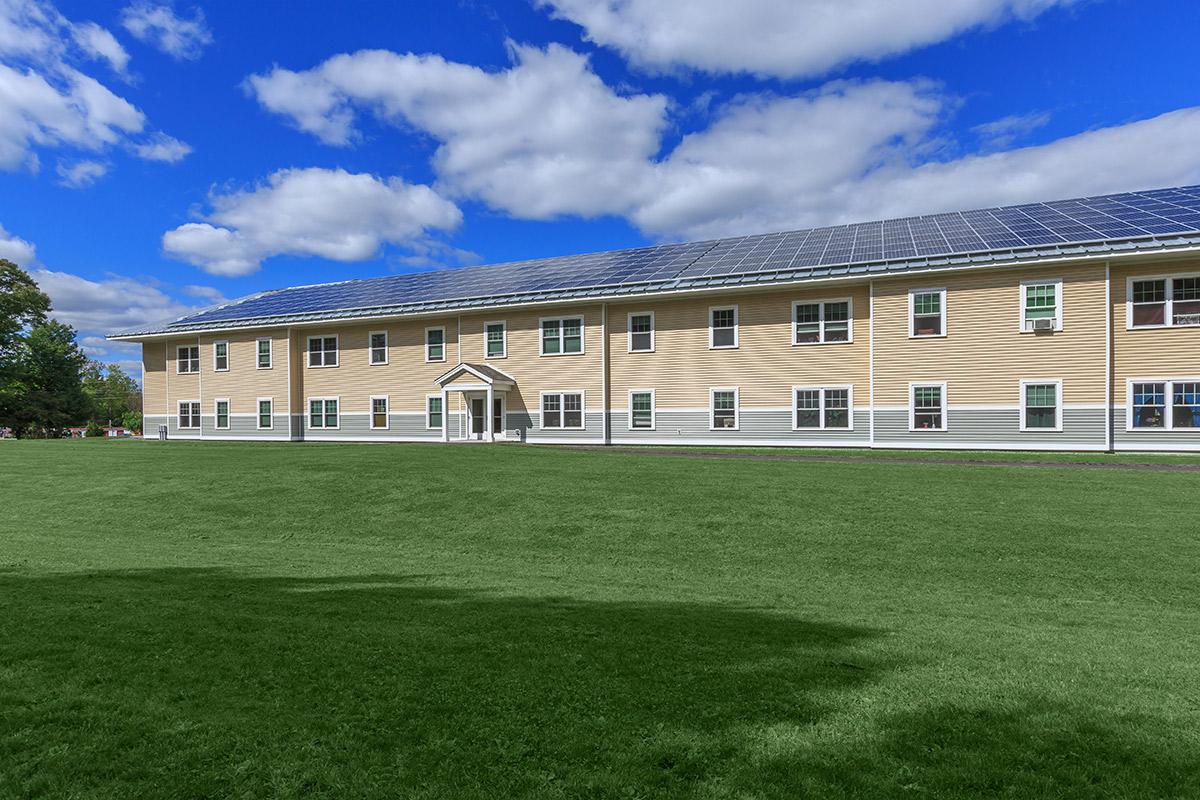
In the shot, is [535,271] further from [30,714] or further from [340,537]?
[30,714]

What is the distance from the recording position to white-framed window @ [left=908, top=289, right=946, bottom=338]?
23312 mm

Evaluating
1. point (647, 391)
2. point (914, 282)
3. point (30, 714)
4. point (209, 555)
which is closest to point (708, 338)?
point (647, 391)

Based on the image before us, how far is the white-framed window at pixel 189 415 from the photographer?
1462 inches

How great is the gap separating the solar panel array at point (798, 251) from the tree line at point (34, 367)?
23.7 metres

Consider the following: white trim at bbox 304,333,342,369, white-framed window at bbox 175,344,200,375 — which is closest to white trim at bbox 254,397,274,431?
white trim at bbox 304,333,342,369

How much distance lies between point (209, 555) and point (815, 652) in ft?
29.0

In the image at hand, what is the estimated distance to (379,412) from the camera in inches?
1300

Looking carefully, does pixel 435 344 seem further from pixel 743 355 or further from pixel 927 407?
pixel 927 407

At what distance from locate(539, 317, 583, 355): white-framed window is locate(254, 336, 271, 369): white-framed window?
1593cm

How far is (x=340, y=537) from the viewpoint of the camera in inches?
473

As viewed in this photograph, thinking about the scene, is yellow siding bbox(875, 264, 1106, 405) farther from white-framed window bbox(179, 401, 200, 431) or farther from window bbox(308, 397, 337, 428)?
white-framed window bbox(179, 401, 200, 431)

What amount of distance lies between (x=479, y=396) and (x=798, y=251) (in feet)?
51.7

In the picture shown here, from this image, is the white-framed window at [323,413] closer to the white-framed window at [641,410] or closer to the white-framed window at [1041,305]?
the white-framed window at [641,410]

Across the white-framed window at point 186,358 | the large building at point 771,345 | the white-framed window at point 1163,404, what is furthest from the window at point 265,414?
the white-framed window at point 1163,404
